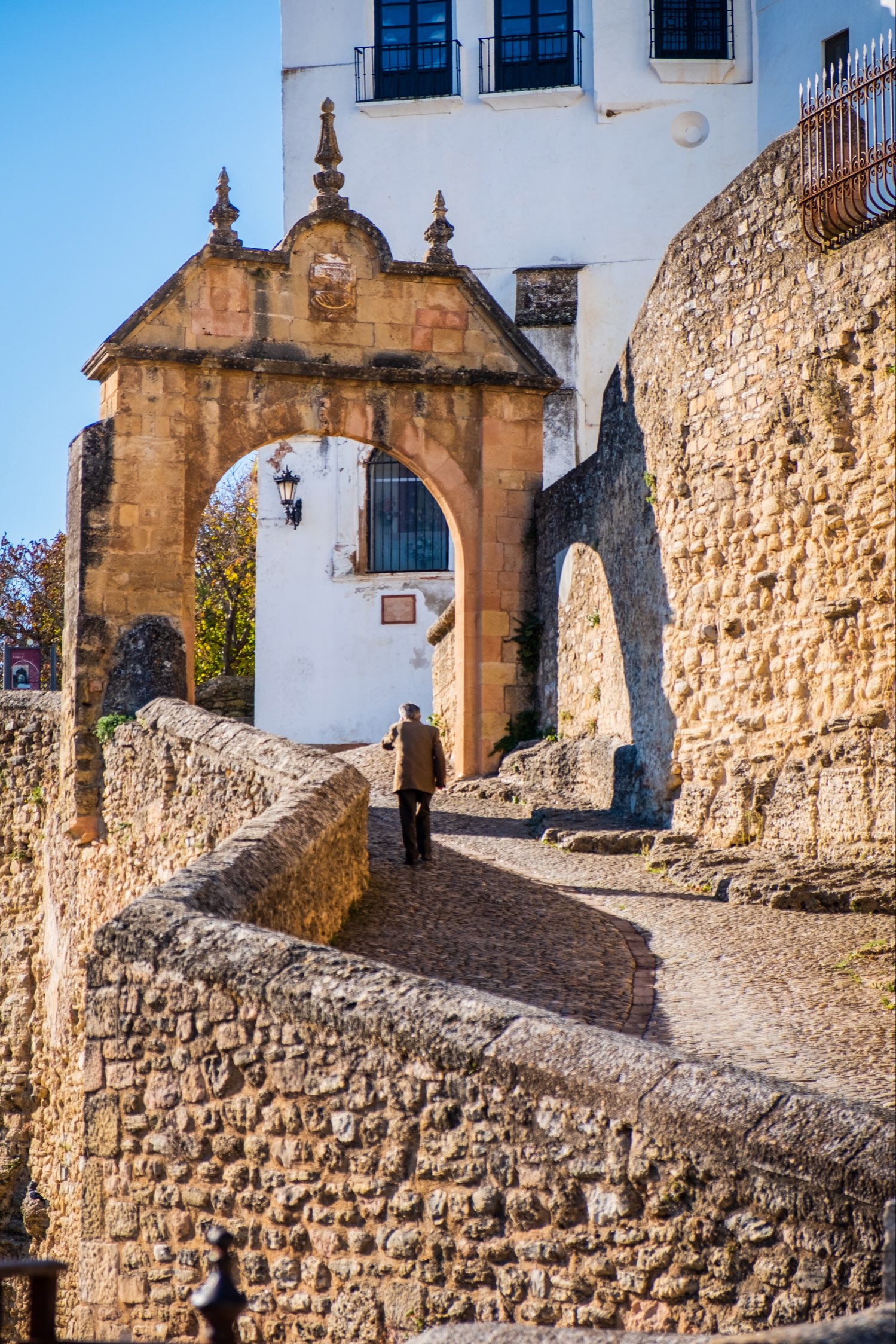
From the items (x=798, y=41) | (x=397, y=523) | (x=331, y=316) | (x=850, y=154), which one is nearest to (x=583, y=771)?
(x=331, y=316)

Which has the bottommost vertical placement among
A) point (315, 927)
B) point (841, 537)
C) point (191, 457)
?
point (315, 927)

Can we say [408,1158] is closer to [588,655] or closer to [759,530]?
[759,530]

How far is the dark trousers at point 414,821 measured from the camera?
32.8ft

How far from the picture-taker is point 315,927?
7762mm

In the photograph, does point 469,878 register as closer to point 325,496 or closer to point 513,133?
point 325,496

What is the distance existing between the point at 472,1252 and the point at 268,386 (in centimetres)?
1051

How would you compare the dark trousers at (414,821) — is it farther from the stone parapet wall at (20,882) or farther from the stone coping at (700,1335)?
the stone coping at (700,1335)

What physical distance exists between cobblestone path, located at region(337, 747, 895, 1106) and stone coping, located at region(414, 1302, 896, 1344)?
238 cm

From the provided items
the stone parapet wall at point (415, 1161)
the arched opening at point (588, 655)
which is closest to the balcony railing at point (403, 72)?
the arched opening at point (588, 655)

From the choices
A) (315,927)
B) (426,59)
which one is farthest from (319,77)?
(315,927)

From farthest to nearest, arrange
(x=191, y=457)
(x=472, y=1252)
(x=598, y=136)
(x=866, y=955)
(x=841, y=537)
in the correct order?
1. (x=598, y=136)
2. (x=191, y=457)
3. (x=841, y=537)
4. (x=866, y=955)
5. (x=472, y=1252)

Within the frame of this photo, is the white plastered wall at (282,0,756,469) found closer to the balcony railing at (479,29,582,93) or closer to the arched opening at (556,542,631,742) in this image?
the balcony railing at (479,29,582,93)

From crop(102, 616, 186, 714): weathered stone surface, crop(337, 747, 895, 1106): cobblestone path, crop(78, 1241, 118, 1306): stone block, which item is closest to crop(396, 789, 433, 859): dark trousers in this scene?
crop(337, 747, 895, 1106): cobblestone path

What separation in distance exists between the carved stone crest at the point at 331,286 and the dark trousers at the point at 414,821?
5585mm
